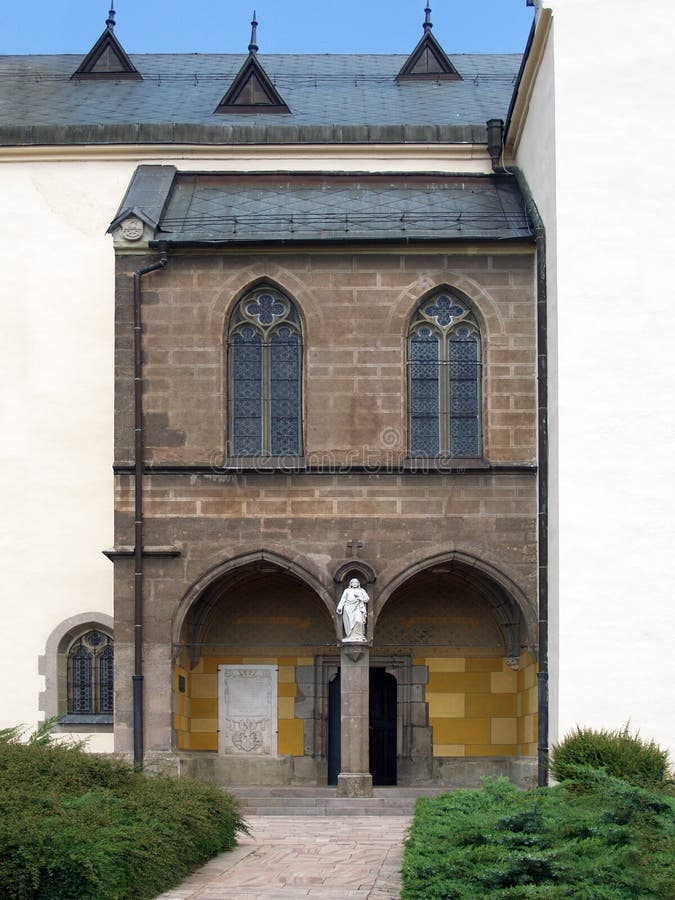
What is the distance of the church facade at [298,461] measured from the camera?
21719mm

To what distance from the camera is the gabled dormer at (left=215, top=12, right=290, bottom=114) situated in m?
27.6

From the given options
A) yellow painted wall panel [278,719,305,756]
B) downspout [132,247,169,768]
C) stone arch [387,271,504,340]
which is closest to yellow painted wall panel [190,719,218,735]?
yellow painted wall panel [278,719,305,756]

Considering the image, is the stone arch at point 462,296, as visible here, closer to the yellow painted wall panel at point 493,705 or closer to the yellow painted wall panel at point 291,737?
the yellow painted wall panel at point 493,705

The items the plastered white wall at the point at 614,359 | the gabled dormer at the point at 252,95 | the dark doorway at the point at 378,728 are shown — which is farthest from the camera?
the gabled dormer at the point at 252,95

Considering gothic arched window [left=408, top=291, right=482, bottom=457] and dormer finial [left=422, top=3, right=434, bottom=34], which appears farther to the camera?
dormer finial [left=422, top=3, right=434, bottom=34]

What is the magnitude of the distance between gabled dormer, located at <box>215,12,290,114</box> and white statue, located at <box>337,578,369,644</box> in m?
9.56

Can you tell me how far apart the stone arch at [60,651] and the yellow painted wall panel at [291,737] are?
2.84 metres

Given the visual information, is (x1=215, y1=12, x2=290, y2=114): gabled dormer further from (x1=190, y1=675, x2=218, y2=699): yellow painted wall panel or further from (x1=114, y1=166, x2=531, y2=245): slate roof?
(x1=190, y1=675, x2=218, y2=699): yellow painted wall panel

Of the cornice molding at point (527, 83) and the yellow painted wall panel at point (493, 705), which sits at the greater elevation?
the cornice molding at point (527, 83)

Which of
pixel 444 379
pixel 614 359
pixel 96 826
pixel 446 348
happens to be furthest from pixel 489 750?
pixel 96 826

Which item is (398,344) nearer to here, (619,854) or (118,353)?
(118,353)

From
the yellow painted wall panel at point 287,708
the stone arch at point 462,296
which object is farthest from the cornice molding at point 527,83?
the yellow painted wall panel at point 287,708

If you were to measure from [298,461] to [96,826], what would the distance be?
1065cm

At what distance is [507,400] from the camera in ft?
72.6
